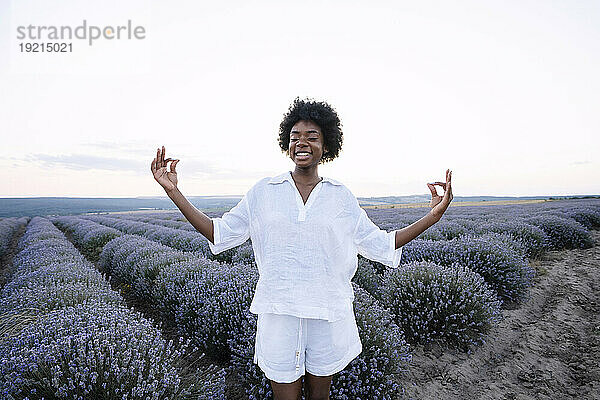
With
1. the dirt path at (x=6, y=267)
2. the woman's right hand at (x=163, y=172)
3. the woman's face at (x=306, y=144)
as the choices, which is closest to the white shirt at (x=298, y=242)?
the woman's face at (x=306, y=144)

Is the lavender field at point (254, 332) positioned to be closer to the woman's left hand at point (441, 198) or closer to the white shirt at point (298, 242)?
the white shirt at point (298, 242)

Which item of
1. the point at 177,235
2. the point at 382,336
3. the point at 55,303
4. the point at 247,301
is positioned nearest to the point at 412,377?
the point at 382,336

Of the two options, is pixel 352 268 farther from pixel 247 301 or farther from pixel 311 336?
pixel 247 301

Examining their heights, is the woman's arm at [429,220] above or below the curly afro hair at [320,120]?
below

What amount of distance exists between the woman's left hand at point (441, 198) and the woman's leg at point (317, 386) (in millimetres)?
972

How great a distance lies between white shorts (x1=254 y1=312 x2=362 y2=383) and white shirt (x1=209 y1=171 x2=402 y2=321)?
73 mm

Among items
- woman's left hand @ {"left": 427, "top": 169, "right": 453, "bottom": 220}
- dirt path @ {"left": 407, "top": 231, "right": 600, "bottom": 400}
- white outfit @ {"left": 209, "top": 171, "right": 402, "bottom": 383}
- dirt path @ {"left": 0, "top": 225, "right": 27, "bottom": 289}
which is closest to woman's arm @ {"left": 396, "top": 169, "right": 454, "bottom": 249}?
woman's left hand @ {"left": 427, "top": 169, "right": 453, "bottom": 220}

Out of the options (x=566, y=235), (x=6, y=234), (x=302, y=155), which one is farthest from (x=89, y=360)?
(x=6, y=234)

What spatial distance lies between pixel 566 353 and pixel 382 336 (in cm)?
235

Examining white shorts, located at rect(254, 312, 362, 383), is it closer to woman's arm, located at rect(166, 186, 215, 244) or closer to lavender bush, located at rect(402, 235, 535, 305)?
woman's arm, located at rect(166, 186, 215, 244)

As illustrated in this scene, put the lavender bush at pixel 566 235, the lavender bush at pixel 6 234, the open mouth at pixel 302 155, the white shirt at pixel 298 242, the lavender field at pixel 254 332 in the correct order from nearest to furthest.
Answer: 1. the white shirt at pixel 298 242
2. the open mouth at pixel 302 155
3. the lavender field at pixel 254 332
4. the lavender bush at pixel 566 235
5. the lavender bush at pixel 6 234

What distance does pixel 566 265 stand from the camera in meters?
6.34

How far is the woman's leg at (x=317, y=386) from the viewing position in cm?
155

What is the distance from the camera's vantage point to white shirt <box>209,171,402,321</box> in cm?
145
